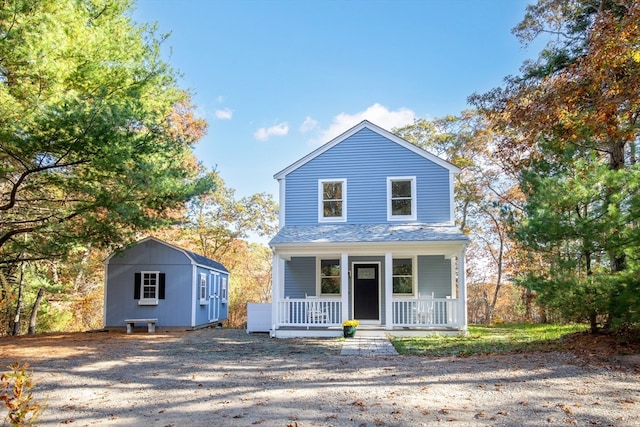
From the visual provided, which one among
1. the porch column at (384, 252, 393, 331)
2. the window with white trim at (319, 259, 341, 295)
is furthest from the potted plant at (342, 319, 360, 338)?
the window with white trim at (319, 259, 341, 295)

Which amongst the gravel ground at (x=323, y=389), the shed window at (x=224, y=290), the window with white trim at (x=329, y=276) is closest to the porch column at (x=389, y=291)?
the window with white trim at (x=329, y=276)

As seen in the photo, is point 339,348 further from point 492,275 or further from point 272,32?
point 492,275

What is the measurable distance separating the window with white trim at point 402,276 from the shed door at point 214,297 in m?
8.15

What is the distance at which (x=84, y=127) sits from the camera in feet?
30.1

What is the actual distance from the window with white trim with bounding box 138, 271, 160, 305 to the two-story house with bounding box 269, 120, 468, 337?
15.3 ft

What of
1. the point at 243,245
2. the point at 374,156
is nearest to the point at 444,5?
the point at 374,156

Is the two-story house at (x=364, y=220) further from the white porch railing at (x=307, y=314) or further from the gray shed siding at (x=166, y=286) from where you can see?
the gray shed siding at (x=166, y=286)

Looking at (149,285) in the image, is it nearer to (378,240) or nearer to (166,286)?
(166,286)

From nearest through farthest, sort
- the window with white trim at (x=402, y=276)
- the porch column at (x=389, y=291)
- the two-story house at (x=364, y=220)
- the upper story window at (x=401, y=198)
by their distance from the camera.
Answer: the porch column at (x=389, y=291) → the two-story house at (x=364, y=220) → the window with white trim at (x=402, y=276) → the upper story window at (x=401, y=198)

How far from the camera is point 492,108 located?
12594mm

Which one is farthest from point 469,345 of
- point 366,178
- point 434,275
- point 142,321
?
point 142,321

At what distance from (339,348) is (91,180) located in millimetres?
7489

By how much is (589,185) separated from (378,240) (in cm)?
560

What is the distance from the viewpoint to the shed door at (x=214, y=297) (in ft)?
60.3
